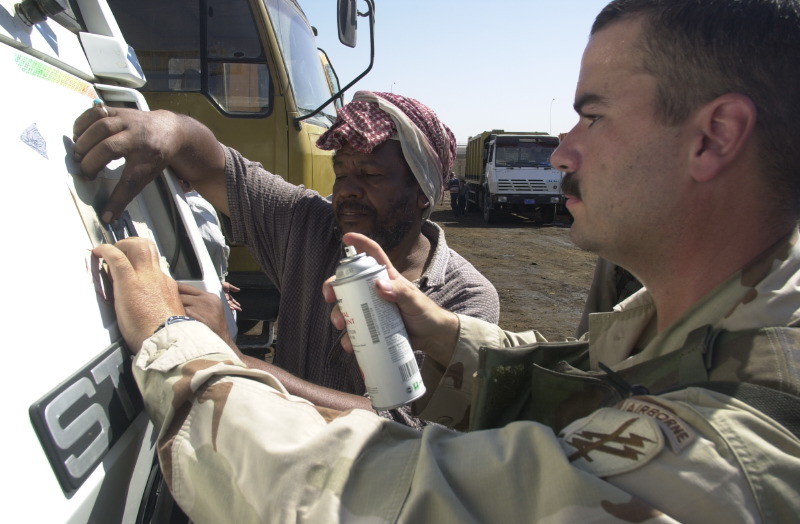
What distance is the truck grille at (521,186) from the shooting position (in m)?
18.1

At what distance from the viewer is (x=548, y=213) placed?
61.3 ft

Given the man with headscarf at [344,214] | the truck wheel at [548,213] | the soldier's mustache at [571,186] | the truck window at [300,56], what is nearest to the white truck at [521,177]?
the truck wheel at [548,213]

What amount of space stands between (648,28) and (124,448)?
1.34m

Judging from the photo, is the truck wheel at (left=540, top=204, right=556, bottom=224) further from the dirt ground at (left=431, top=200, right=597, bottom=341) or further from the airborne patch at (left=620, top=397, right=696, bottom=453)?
the airborne patch at (left=620, top=397, right=696, bottom=453)

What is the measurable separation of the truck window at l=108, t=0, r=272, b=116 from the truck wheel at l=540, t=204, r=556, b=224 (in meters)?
14.6

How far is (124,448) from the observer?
3.49 feet

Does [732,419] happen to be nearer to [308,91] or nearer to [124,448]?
[124,448]

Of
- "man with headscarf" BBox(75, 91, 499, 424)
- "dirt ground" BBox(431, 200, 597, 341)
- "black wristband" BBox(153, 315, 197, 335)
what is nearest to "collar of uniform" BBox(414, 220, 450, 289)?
"man with headscarf" BBox(75, 91, 499, 424)

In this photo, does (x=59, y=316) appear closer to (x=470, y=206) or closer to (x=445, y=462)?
(x=445, y=462)

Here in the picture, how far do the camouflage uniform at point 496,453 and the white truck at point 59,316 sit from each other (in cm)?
9

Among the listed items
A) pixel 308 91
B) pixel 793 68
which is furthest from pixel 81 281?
pixel 308 91

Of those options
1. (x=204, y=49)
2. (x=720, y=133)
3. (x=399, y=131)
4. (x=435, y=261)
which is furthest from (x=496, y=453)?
(x=204, y=49)

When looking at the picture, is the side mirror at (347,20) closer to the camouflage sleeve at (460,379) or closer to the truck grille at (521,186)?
the camouflage sleeve at (460,379)

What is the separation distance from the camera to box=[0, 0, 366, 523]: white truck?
2.78ft
